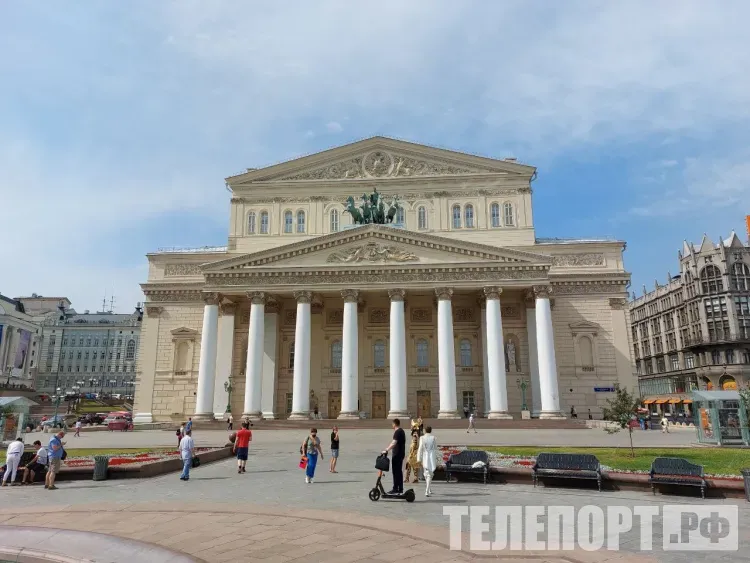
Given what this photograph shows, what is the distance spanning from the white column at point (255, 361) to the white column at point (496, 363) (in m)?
16.9

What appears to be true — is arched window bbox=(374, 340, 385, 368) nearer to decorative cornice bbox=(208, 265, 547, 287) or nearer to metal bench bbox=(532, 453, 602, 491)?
decorative cornice bbox=(208, 265, 547, 287)

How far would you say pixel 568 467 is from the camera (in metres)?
14.2

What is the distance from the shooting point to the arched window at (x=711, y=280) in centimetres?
7331

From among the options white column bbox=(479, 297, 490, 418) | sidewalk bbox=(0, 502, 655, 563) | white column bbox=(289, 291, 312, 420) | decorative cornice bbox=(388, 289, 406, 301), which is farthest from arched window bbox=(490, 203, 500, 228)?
sidewalk bbox=(0, 502, 655, 563)

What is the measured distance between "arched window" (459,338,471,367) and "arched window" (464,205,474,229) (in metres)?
10.5

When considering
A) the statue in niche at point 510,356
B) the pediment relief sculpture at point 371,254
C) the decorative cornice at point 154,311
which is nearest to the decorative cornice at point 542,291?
the statue in niche at point 510,356

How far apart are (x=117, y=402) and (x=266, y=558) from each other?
88.3 metres

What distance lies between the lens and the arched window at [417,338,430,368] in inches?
1802

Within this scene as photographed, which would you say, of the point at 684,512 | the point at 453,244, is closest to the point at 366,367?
the point at 453,244

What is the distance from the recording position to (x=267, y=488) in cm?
1459

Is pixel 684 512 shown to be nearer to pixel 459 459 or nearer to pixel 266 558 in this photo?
pixel 459 459

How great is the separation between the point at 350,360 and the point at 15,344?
83691 mm

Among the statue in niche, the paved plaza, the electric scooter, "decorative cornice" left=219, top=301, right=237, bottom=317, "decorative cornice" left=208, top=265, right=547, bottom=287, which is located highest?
"decorative cornice" left=208, top=265, right=547, bottom=287

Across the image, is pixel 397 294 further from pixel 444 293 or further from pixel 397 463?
pixel 397 463
